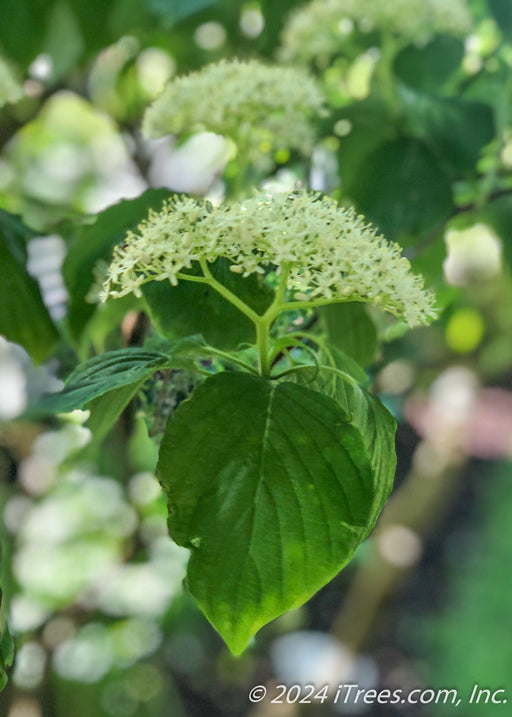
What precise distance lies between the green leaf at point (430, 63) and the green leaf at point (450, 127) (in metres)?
0.07

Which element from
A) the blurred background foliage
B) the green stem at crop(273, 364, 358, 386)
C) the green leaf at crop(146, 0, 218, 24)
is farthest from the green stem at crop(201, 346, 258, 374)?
the green leaf at crop(146, 0, 218, 24)

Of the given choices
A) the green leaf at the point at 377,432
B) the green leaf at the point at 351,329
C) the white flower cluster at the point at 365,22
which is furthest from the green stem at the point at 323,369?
the white flower cluster at the point at 365,22

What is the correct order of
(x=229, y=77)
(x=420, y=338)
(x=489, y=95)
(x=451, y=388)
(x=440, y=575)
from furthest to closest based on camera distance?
(x=440, y=575), (x=451, y=388), (x=420, y=338), (x=489, y=95), (x=229, y=77)

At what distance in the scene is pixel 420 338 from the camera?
2.77ft

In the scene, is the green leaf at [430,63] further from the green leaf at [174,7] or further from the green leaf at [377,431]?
the green leaf at [377,431]

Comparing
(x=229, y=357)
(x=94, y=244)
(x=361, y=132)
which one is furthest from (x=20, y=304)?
(x=361, y=132)

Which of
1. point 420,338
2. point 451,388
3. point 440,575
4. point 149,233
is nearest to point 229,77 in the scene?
point 149,233

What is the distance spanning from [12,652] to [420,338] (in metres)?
0.63

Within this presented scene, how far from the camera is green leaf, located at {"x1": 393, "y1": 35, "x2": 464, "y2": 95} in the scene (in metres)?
0.55

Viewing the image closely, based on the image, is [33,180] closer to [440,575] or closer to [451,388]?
[451,388]

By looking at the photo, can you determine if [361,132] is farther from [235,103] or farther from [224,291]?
[224,291]

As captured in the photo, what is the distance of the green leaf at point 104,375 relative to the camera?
24cm

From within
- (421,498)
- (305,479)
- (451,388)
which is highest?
(305,479)

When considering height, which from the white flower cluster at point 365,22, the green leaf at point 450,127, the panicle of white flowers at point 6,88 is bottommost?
the green leaf at point 450,127
